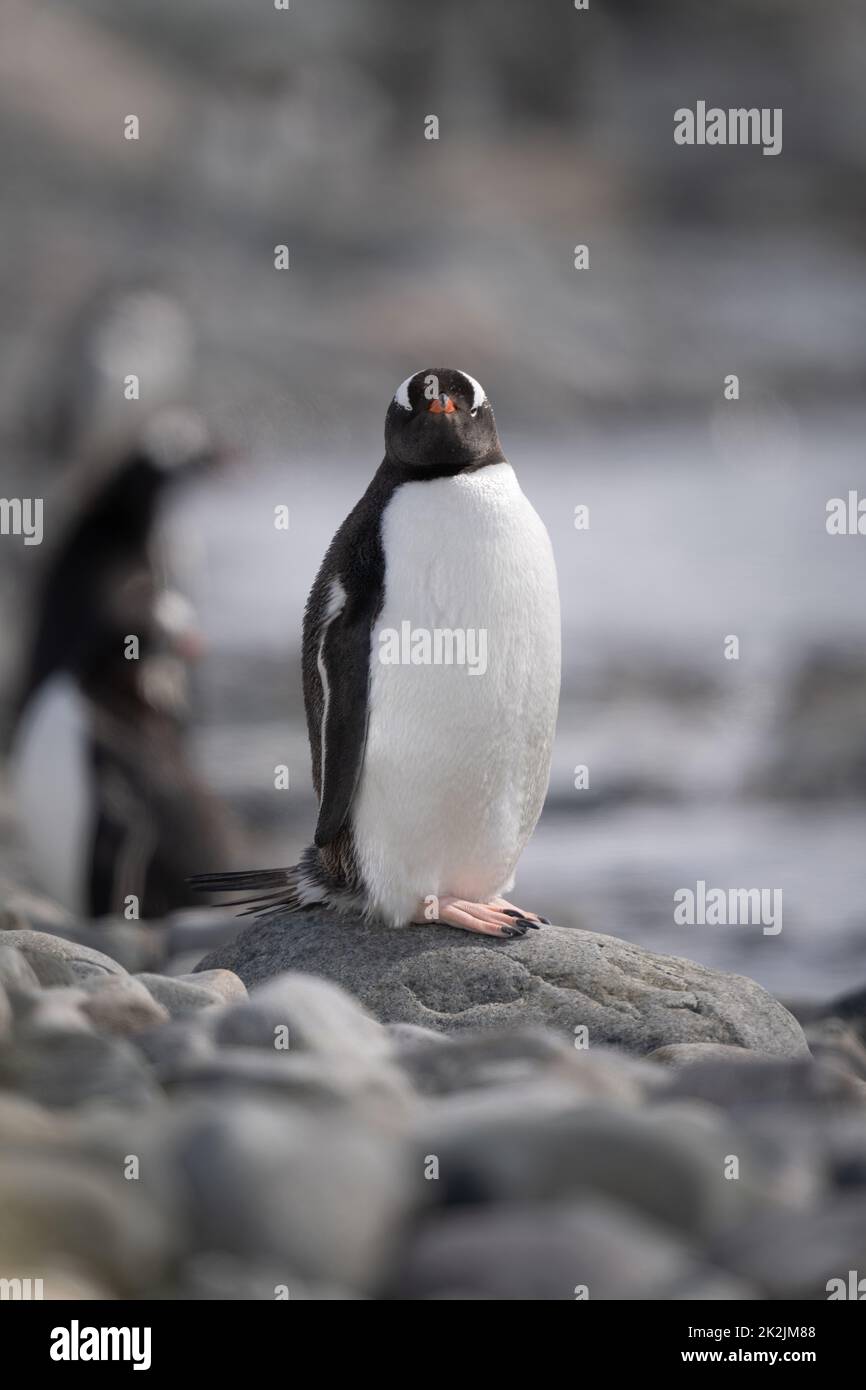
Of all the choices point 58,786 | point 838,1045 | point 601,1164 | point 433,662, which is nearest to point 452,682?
point 433,662

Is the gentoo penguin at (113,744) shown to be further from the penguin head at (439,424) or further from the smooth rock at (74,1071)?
the smooth rock at (74,1071)

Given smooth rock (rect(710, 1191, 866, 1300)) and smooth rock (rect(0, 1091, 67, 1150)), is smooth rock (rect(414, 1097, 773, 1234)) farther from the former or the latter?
smooth rock (rect(0, 1091, 67, 1150))

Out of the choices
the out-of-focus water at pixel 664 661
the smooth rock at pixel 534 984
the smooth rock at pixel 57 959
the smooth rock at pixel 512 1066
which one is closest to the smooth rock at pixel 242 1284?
the smooth rock at pixel 512 1066

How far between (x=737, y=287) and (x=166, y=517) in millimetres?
9897

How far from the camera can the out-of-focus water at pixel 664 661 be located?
505 cm

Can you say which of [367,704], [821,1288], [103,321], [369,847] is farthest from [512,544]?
[103,321]

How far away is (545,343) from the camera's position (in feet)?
35.6

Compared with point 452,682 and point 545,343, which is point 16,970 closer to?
point 452,682

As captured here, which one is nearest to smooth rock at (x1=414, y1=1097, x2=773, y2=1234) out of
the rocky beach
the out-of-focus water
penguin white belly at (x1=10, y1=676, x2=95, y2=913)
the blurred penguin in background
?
the rocky beach

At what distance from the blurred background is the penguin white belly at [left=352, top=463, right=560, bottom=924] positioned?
2218 millimetres

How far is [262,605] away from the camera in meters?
8.48

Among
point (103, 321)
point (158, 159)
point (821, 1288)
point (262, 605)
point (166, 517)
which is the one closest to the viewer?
point (821, 1288)

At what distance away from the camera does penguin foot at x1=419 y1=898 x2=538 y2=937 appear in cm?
226
